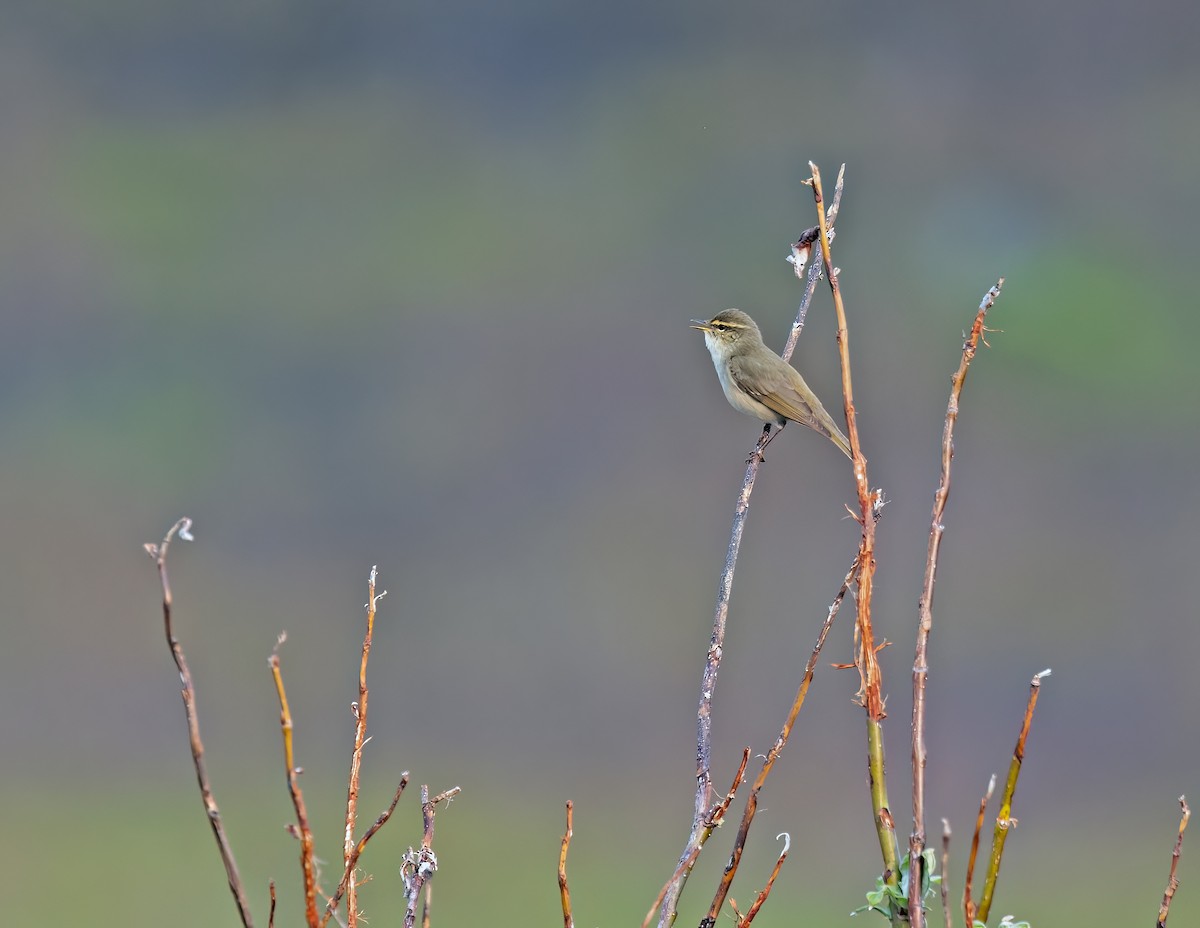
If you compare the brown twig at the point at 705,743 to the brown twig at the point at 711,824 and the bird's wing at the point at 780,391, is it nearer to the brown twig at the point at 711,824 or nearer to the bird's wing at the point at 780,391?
the brown twig at the point at 711,824

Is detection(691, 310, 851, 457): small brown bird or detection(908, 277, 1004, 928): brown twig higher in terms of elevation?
detection(691, 310, 851, 457): small brown bird

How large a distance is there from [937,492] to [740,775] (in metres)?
0.26

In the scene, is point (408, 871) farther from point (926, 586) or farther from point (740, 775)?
point (926, 586)

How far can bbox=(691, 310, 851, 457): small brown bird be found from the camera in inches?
116

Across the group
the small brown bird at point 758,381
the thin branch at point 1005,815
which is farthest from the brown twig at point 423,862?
the small brown bird at point 758,381

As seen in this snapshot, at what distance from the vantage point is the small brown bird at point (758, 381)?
9.69 feet

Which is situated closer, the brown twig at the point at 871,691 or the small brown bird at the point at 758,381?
the brown twig at the point at 871,691

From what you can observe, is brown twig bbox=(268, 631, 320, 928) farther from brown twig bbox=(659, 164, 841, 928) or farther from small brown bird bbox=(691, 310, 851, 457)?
small brown bird bbox=(691, 310, 851, 457)

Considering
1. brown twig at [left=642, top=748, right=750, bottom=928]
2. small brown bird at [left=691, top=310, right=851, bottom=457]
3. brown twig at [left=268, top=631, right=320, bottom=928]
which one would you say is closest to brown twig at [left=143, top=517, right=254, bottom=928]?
brown twig at [left=268, top=631, right=320, bottom=928]

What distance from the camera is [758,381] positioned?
299cm

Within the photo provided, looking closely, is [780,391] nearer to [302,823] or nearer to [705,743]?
[705,743]

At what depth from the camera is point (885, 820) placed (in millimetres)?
784

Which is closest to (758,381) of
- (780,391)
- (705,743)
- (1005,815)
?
(780,391)

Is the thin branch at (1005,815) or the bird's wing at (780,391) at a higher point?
the bird's wing at (780,391)
